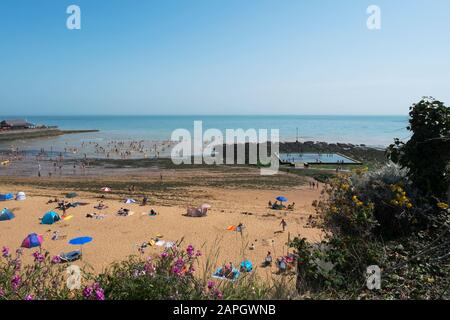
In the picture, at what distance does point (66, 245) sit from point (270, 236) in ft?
28.4

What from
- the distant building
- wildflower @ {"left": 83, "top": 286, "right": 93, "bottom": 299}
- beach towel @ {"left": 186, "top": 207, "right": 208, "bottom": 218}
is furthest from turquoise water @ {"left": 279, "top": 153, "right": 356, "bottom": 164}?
the distant building

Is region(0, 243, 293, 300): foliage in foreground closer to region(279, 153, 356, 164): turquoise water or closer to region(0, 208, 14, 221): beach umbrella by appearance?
region(0, 208, 14, 221): beach umbrella

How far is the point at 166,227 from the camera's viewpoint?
51.0 ft

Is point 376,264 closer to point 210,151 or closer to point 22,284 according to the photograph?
point 22,284

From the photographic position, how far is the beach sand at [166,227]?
12578 mm

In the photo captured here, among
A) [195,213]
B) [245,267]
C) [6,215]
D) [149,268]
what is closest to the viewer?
[149,268]

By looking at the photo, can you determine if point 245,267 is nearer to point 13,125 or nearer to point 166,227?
point 166,227

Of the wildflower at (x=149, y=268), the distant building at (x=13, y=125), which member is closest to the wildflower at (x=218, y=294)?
the wildflower at (x=149, y=268)

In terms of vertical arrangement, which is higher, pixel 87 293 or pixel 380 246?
pixel 87 293

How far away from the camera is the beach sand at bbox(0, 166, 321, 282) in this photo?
12578mm

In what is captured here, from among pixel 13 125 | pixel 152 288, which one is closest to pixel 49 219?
pixel 152 288

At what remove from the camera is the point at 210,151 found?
4769 centimetres

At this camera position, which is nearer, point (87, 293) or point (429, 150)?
point (87, 293)

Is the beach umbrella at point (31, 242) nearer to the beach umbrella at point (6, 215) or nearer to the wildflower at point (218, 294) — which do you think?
the beach umbrella at point (6, 215)
